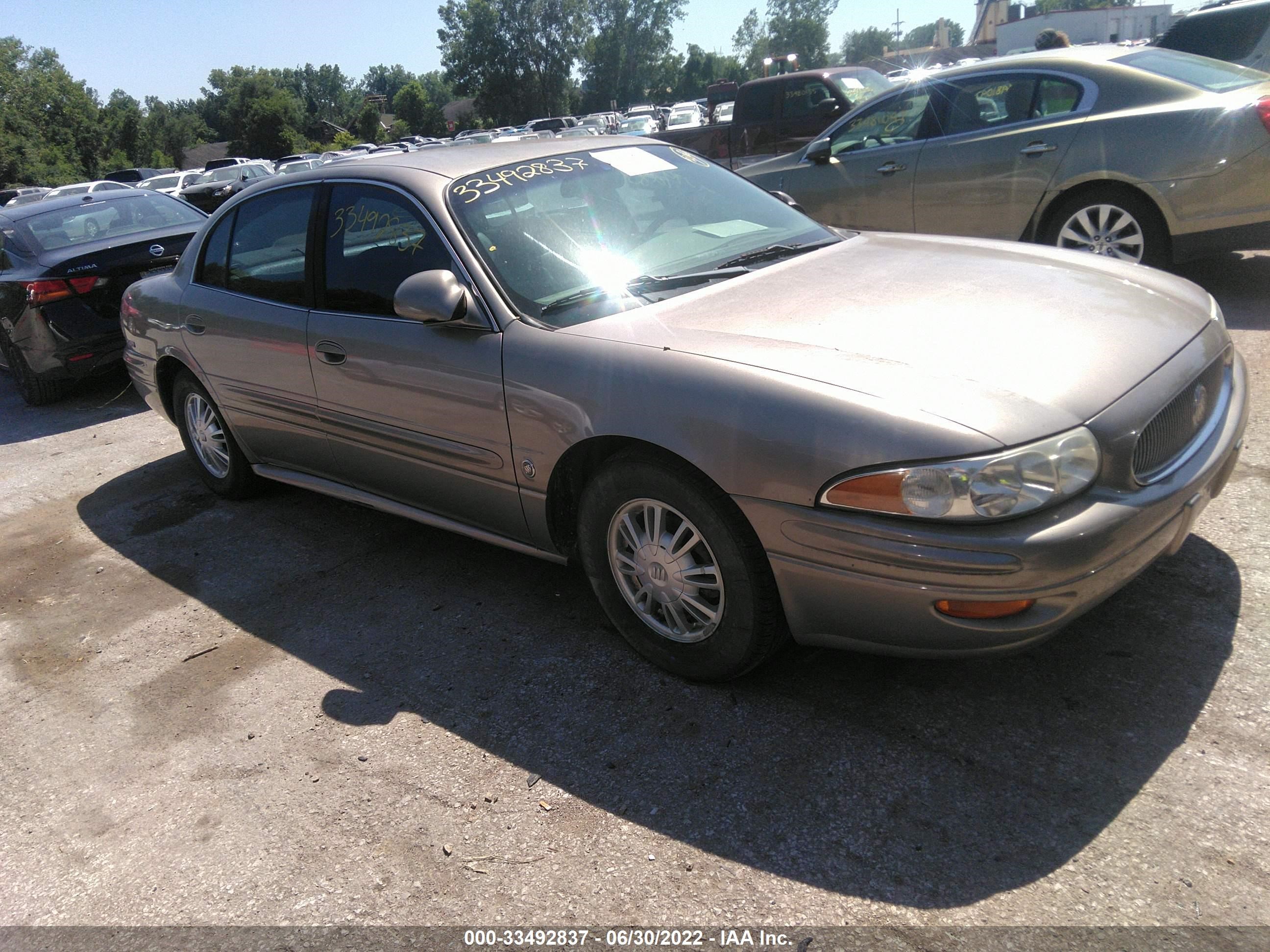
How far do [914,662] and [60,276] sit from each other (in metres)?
6.94

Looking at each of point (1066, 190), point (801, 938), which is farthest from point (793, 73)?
point (801, 938)

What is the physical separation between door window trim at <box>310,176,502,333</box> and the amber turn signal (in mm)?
1683

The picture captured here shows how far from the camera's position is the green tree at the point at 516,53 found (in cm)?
8356

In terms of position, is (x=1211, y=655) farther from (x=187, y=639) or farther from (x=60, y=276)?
(x=60, y=276)

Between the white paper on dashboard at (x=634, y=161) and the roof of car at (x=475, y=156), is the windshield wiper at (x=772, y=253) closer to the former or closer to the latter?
the white paper on dashboard at (x=634, y=161)

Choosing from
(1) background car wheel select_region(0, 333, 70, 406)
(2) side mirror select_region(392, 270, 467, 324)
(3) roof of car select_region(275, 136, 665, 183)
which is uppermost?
(3) roof of car select_region(275, 136, 665, 183)

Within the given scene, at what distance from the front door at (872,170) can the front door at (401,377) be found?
13.1 feet

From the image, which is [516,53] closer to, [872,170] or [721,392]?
[872,170]

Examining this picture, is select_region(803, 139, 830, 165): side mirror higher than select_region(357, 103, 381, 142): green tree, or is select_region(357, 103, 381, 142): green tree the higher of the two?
select_region(357, 103, 381, 142): green tree

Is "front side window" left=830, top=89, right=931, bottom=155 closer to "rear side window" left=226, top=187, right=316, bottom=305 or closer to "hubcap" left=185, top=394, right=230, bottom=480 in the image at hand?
"rear side window" left=226, top=187, right=316, bottom=305

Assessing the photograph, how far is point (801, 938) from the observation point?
2.10 m

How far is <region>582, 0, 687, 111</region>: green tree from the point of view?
9294cm

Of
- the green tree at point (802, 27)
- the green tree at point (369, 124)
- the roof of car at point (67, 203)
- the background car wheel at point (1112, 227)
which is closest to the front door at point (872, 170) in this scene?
the background car wheel at point (1112, 227)

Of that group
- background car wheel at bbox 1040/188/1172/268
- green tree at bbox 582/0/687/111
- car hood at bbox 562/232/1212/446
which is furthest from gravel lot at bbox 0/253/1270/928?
green tree at bbox 582/0/687/111
